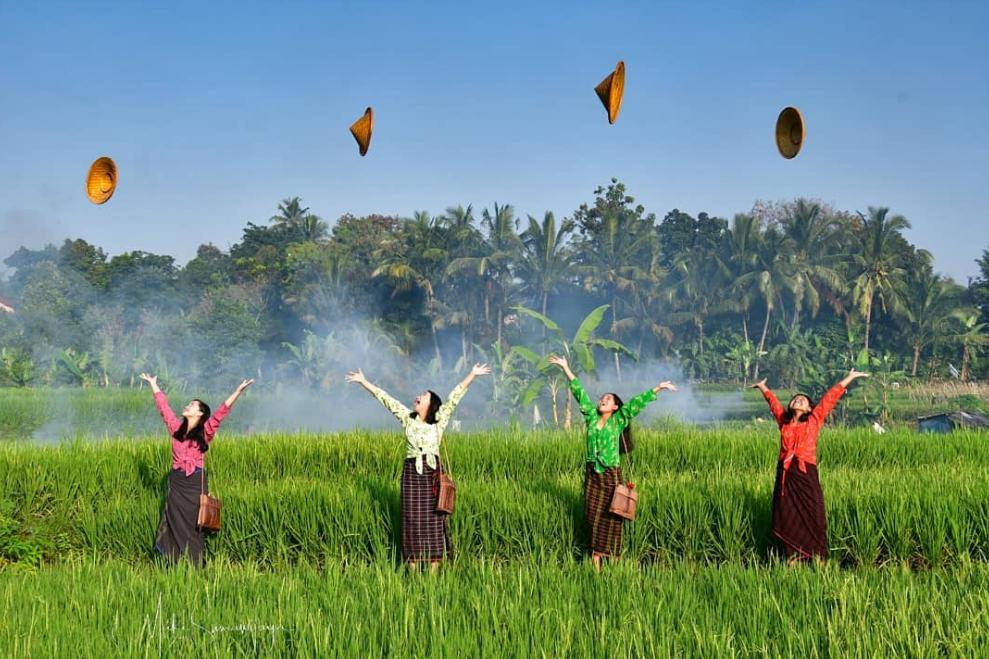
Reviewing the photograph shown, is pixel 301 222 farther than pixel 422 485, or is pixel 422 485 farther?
pixel 301 222

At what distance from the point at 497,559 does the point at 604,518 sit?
918mm

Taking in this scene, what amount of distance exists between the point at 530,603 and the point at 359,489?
9.89ft

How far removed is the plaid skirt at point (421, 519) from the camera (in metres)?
5.96

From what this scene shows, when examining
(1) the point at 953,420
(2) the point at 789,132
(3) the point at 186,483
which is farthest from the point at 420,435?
(1) the point at 953,420

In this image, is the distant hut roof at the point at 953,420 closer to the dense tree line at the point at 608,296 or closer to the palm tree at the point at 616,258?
the dense tree line at the point at 608,296

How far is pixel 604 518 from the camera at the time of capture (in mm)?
6145

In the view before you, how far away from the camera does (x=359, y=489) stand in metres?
7.17

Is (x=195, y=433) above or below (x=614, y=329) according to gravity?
below

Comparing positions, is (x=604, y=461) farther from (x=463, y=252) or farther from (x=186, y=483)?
(x=463, y=252)

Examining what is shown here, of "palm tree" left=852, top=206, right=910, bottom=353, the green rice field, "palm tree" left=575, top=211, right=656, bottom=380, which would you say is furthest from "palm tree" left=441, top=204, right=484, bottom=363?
the green rice field

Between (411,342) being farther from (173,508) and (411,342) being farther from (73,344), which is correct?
(173,508)

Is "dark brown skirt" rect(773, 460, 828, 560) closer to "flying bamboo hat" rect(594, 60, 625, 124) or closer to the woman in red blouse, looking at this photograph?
the woman in red blouse

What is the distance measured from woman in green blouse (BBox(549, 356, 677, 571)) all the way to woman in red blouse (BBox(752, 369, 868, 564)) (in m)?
0.88

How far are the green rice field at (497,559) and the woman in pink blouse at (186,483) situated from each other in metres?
0.35
